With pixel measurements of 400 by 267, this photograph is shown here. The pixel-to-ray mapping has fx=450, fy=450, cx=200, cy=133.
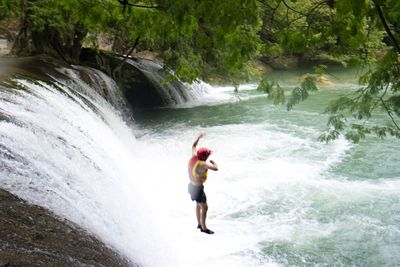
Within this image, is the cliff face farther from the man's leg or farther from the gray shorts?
the man's leg

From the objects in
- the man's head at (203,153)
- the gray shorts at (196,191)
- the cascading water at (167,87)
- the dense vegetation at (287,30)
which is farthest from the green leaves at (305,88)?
the cascading water at (167,87)

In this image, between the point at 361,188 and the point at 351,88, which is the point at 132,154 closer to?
the point at 361,188

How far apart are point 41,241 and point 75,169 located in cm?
217

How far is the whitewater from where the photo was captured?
4.63 meters

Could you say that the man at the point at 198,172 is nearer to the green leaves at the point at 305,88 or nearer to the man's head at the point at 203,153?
the man's head at the point at 203,153

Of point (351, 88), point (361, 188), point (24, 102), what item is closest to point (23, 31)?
point (24, 102)

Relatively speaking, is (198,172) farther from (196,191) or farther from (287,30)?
(287,30)

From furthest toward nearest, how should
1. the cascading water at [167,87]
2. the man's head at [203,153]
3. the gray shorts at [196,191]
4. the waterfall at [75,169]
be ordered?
1. the cascading water at [167,87]
2. the gray shorts at [196,191]
3. the man's head at [203,153]
4. the waterfall at [75,169]

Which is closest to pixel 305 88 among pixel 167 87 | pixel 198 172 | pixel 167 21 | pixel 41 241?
pixel 167 21

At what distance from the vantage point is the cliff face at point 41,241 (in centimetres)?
278

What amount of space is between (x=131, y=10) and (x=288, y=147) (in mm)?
6791

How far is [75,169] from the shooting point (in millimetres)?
5168

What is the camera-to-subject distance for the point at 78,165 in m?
5.39

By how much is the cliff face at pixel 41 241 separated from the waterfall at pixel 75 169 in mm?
243
